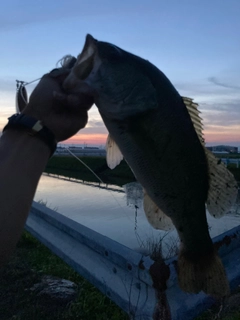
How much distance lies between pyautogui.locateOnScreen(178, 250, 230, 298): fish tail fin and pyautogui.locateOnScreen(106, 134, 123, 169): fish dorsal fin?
783 mm

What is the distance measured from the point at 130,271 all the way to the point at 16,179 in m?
1.49

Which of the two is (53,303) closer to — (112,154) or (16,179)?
(112,154)

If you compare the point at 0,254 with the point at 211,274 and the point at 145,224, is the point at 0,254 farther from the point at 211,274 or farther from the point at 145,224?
the point at 145,224

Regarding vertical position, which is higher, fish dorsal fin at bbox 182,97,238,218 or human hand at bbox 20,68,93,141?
human hand at bbox 20,68,93,141

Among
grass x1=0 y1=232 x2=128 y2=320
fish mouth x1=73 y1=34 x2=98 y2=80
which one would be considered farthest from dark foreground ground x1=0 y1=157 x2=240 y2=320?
fish mouth x1=73 y1=34 x2=98 y2=80

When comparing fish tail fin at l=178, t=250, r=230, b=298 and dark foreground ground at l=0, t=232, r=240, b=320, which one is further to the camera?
dark foreground ground at l=0, t=232, r=240, b=320

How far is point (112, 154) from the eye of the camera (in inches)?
117

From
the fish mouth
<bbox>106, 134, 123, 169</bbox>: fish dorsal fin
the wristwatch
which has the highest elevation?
the fish mouth

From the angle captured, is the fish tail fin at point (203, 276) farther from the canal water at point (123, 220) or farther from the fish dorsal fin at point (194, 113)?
the canal water at point (123, 220)

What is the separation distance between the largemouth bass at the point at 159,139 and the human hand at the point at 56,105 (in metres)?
0.15

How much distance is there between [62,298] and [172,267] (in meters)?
2.02

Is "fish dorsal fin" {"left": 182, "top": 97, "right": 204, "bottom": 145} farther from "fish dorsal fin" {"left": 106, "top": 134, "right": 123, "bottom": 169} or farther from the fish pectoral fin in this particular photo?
"fish dorsal fin" {"left": 106, "top": 134, "right": 123, "bottom": 169}

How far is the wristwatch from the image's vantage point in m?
2.15

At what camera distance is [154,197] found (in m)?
2.66
